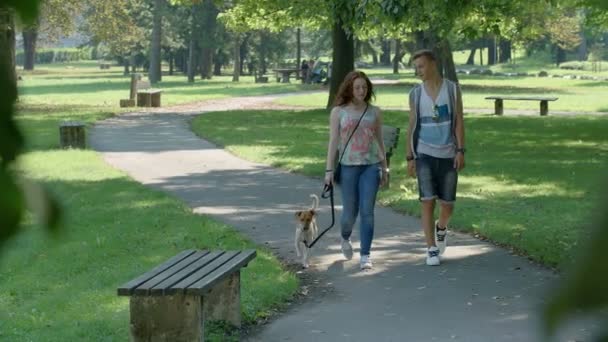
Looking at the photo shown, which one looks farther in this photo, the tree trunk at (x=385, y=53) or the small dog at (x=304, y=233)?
the tree trunk at (x=385, y=53)

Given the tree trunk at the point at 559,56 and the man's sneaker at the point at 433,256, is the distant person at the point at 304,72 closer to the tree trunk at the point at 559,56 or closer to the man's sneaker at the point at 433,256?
the tree trunk at the point at 559,56

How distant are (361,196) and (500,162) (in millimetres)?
12078

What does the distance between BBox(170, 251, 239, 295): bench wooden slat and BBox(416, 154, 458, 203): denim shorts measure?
2895 mm

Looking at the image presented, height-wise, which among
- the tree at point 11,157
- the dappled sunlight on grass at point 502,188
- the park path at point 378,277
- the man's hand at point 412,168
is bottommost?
the dappled sunlight on grass at point 502,188

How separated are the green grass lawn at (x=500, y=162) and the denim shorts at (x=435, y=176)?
112 centimetres

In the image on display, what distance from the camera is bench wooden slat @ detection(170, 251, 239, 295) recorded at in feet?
24.5

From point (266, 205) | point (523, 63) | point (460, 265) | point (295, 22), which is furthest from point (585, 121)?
point (523, 63)

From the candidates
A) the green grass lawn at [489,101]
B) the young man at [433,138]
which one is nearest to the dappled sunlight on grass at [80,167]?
the young man at [433,138]

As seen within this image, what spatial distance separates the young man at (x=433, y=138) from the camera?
11.2 m

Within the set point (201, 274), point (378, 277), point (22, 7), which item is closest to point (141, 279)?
point (201, 274)

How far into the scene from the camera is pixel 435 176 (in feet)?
37.9

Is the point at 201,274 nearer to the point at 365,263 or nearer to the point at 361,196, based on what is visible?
the point at 365,263

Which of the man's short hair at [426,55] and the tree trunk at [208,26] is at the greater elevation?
the tree trunk at [208,26]

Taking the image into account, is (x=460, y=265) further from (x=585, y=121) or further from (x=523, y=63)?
(x=523, y=63)
